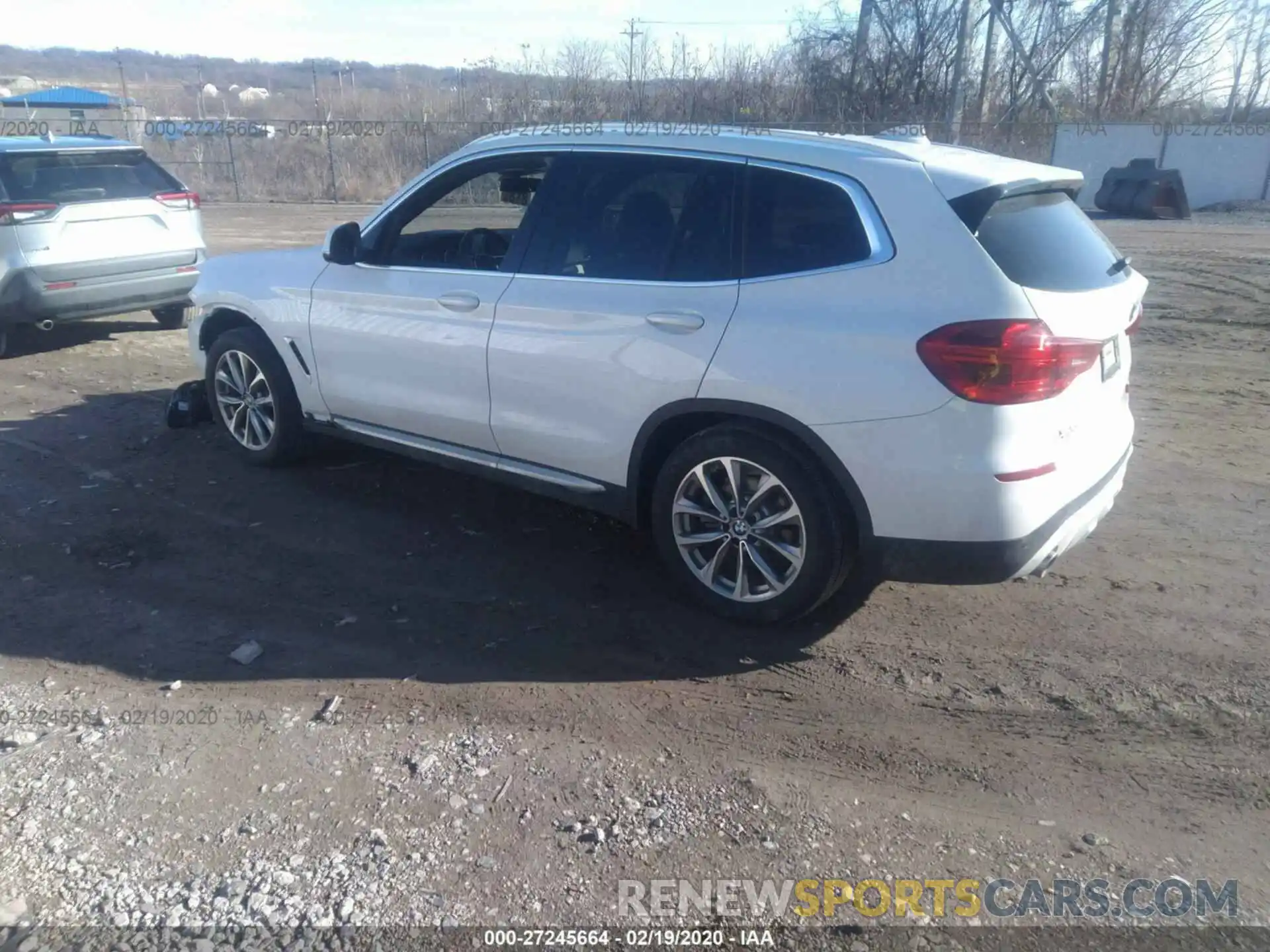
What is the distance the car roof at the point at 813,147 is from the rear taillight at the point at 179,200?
226 inches

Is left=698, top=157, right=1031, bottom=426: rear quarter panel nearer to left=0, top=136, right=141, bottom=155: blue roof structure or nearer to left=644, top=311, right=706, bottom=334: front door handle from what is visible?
left=644, top=311, right=706, bottom=334: front door handle

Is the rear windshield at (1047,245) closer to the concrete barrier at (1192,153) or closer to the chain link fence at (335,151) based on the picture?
the chain link fence at (335,151)

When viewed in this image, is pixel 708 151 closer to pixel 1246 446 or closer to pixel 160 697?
pixel 160 697

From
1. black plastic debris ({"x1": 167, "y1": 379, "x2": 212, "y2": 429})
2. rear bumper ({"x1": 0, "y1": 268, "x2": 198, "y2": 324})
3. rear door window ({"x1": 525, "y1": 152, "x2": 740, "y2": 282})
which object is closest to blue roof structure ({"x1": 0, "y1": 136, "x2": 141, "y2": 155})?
rear bumper ({"x1": 0, "y1": 268, "x2": 198, "y2": 324})

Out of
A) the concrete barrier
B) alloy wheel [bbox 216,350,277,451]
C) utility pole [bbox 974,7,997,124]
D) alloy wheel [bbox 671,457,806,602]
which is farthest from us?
utility pole [bbox 974,7,997,124]

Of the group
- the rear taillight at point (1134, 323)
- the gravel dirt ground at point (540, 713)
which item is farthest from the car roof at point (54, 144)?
the rear taillight at point (1134, 323)

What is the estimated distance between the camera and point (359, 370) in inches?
209

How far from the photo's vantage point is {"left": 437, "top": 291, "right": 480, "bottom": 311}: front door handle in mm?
4711

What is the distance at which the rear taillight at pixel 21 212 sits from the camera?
845 centimetres

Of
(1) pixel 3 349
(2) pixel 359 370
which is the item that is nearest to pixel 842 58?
(1) pixel 3 349

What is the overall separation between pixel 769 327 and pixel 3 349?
803 centimetres

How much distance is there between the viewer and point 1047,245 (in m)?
3.82

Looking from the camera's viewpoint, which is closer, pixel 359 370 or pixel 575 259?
pixel 575 259

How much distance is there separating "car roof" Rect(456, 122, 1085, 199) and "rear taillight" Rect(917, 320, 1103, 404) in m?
0.56
